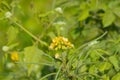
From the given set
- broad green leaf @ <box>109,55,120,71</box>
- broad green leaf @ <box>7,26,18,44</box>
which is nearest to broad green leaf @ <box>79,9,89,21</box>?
broad green leaf @ <box>7,26,18,44</box>

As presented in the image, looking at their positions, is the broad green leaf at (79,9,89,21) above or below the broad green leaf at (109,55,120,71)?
above

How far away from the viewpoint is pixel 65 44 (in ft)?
4.20

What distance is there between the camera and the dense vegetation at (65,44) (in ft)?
4.33

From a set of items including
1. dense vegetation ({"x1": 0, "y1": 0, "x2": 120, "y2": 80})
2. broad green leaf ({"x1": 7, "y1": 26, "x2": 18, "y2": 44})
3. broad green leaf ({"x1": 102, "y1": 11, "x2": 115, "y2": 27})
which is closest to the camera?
dense vegetation ({"x1": 0, "y1": 0, "x2": 120, "y2": 80})

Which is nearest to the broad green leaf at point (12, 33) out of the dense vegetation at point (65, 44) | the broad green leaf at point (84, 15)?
the dense vegetation at point (65, 44)

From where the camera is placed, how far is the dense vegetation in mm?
1319

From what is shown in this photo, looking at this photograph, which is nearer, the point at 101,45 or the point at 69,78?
the point at 69,78

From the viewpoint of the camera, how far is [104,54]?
4.91ft

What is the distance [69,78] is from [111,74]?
184 mm

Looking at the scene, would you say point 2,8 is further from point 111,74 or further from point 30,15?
point 30,15

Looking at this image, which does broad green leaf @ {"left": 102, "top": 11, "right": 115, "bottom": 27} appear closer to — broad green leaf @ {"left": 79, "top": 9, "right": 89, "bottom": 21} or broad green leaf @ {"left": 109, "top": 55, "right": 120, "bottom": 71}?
broad green leaf @ {"left": 79, "top": 9, "right": 89, "bottom": 21}

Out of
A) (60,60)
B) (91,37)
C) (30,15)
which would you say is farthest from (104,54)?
(30,15)

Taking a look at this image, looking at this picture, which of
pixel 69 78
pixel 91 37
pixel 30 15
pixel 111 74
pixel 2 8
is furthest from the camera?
pixel 30 15

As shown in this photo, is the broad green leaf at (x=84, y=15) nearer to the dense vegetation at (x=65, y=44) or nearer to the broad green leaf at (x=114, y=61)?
the dense vegetation at (x=65, y=44)
